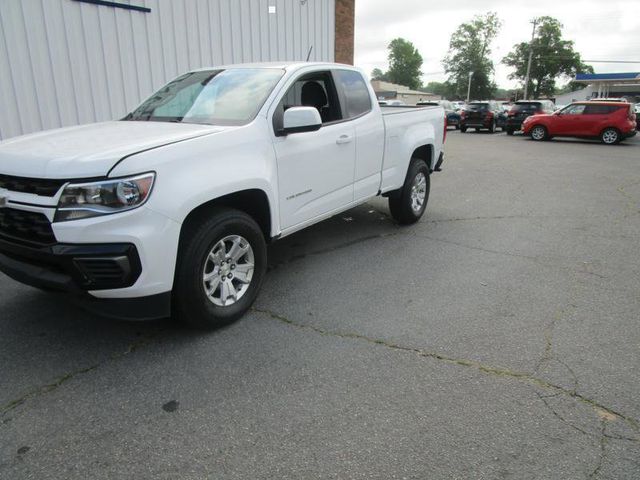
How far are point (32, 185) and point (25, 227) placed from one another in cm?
27

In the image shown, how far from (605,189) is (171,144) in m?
8.97

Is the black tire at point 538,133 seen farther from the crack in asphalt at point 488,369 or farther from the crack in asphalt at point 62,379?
the crack in asphalt at point 62,379

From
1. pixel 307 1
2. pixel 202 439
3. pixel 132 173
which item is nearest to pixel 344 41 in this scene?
pixel 307 1

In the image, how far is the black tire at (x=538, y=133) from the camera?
19.9 m

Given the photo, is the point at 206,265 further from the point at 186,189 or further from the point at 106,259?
the point at 106,259

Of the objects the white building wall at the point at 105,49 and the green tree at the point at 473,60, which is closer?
the white building wall at the point at 105,49

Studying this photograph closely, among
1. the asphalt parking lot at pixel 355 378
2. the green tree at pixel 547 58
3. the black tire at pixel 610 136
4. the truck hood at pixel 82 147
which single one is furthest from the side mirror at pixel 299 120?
the green tree at pixel 547 58

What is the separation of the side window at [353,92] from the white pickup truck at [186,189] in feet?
0.10

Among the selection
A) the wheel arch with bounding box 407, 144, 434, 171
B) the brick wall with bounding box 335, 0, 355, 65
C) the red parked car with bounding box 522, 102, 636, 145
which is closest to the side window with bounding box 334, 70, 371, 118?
the wheel arch with bounding box 407, 144, 434, 171

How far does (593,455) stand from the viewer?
2.33m

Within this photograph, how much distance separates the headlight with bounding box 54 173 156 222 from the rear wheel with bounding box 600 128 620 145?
66.3ft

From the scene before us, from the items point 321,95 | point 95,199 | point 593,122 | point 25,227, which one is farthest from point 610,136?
point 25,227

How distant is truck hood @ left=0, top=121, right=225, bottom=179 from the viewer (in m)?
2.78

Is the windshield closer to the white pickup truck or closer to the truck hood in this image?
the white pickup truck
